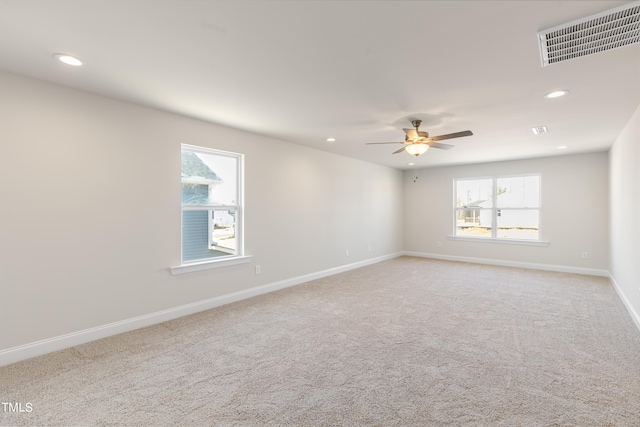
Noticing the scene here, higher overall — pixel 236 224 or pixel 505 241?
pixel 236 224

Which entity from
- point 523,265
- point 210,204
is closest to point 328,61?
point 210,204

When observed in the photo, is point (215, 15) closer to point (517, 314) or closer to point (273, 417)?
point (273, 417)

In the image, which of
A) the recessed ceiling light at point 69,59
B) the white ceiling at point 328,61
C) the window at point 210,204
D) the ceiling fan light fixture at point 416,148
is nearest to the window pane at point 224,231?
the window at point 210,204

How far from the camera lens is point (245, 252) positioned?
446 centimetres

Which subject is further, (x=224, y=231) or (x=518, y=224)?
(x=518, y=224)

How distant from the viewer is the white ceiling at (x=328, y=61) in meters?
1.76

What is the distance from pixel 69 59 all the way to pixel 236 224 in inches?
102

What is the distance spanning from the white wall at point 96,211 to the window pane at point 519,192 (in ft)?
18.0

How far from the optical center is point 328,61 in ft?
7.70

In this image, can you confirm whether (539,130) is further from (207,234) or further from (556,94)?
(207,234)

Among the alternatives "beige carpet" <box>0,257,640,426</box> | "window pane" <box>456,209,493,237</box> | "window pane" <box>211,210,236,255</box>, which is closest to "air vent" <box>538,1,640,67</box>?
"beige carpet" <box>0,257,640,426</box>

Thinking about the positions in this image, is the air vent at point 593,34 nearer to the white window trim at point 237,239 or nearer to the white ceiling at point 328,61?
the white ceiling at point 328,61

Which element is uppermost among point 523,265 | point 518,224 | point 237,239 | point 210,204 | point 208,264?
point 210,204

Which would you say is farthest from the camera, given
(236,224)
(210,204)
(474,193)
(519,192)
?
(474,193)
